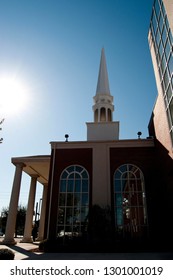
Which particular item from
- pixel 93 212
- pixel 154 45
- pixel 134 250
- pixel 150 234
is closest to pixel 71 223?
pixel 93 212

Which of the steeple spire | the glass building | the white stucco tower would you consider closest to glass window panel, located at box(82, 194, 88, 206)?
the white stucco tower

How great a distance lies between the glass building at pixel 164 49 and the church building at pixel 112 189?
404 centimetres

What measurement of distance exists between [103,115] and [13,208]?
13852 mm

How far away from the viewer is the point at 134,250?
46.2 ft

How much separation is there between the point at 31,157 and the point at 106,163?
8520 millimetres

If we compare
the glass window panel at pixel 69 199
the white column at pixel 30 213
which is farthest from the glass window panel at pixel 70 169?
the white column at pixel 30 213

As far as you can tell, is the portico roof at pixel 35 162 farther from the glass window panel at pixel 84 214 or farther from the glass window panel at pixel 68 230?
the glass window panel at pixel 68 230

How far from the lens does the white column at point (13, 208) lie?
18.2m

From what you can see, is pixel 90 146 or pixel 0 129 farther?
pixel 90 146

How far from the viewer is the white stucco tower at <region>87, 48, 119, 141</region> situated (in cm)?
2141

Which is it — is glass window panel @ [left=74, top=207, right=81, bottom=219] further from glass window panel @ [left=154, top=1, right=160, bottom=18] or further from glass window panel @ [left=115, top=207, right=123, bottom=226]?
glass window panel @ [left=154, top=1, right=160, bottom=18]

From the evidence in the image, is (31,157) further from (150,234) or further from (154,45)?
(154,45)

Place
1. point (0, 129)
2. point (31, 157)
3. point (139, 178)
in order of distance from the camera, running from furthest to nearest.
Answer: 1. point (31, 157)
2. point (139, 178)
3. point (0, 129)

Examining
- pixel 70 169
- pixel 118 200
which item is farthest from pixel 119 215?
pixel 70 169
